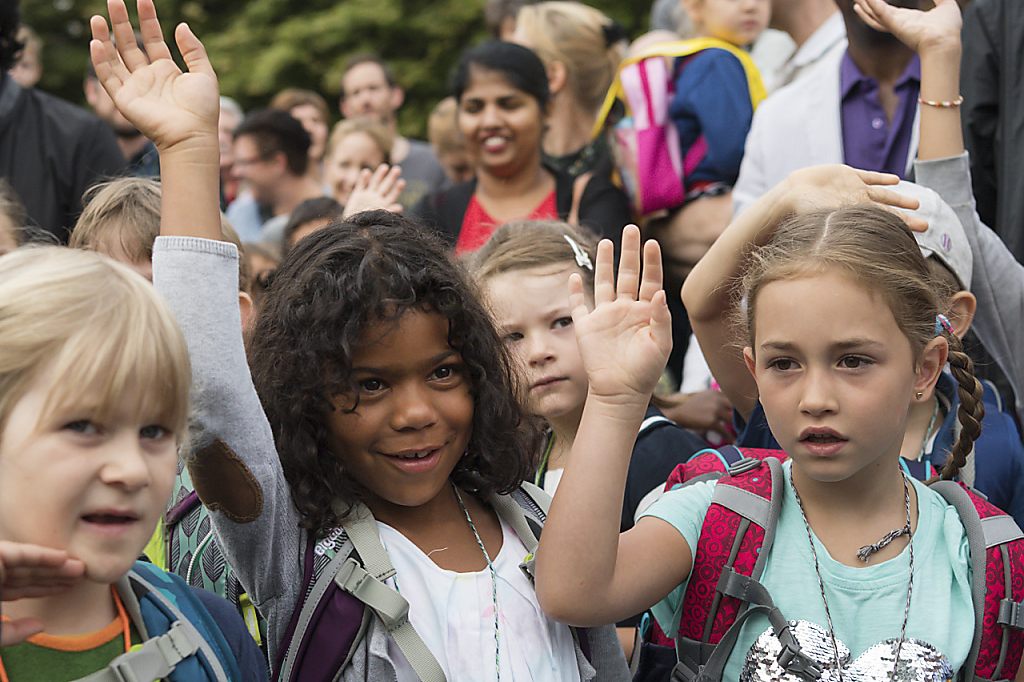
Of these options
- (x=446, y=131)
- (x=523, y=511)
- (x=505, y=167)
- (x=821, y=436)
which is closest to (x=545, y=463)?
(x=523, y=511)

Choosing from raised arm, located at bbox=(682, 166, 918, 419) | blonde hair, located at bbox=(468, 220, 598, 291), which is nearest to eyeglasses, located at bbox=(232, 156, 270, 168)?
blonde hair, located at bbox=(468, 220, 598, 291)

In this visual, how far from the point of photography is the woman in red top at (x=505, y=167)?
212 inches

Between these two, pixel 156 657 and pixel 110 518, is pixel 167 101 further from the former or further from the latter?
pixel 156 657

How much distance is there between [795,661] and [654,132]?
129 inches

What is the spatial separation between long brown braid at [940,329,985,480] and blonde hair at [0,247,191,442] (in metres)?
1.70

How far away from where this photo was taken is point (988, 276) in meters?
3.44

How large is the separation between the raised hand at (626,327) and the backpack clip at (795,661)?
529 millimetres

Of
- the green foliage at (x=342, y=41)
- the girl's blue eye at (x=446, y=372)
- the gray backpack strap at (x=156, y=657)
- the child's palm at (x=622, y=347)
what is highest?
the child's palm at (x=622, y=347)

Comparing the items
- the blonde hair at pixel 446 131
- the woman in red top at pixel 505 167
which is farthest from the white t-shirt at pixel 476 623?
the blonde hair at pixel 446 131

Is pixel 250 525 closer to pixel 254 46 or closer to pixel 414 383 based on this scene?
pixel 414 383

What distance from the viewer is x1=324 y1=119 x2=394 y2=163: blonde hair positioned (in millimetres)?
7562

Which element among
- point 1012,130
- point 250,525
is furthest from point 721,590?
point 1012,130

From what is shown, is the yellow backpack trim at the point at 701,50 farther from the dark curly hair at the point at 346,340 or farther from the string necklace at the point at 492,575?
the string necklace at the point at 492,575

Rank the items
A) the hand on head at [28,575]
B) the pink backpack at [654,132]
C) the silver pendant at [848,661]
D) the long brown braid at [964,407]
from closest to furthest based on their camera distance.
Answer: the hand on head at [28,575] < the silver pendant at [848,661] < the long brown braid at [964,407] < the pink backpack at [654,132]
